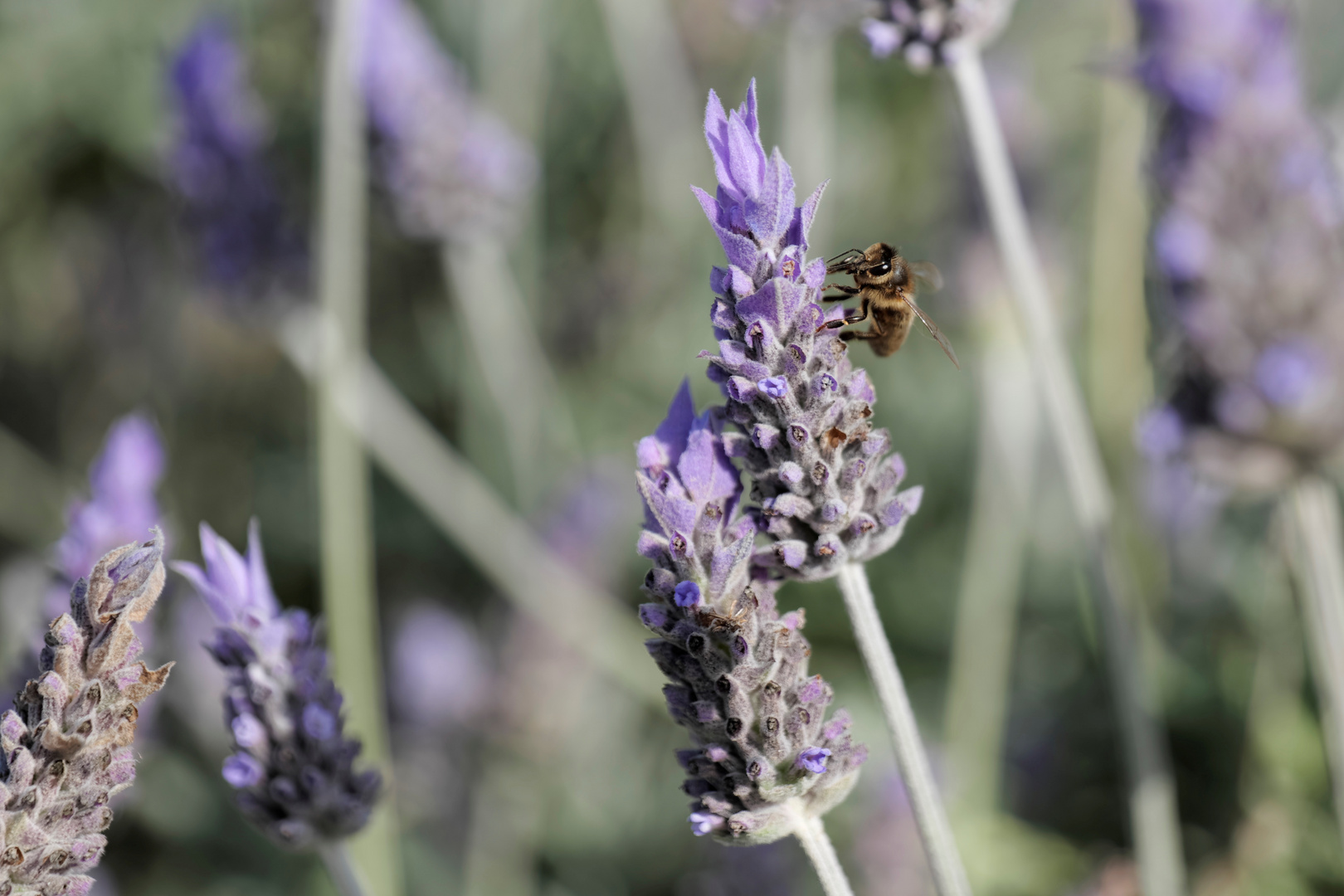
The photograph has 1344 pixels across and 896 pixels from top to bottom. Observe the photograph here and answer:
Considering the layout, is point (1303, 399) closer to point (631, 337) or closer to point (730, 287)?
point (730, 287)

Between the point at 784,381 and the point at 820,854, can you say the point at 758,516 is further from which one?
the point at 820,854

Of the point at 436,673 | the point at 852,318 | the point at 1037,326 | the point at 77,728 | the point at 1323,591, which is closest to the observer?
the point at 77,728

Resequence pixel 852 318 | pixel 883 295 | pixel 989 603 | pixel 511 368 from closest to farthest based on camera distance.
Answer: pixel 852 318
pixel 883 295
pixel 989 603
pixel 511 368

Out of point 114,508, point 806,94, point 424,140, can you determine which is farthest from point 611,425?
point 114,508

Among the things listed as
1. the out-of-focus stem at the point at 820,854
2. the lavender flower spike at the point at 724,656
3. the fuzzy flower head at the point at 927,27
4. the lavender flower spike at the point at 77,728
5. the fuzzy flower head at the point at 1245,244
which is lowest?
the lavender flower spike at the point at 77,728

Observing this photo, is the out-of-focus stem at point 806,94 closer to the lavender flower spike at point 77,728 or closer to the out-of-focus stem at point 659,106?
the out-of-focus stem at point 659,106

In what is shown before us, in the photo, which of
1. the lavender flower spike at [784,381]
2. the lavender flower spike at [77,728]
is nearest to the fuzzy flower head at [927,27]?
the lavender flower spike at [784,381]
